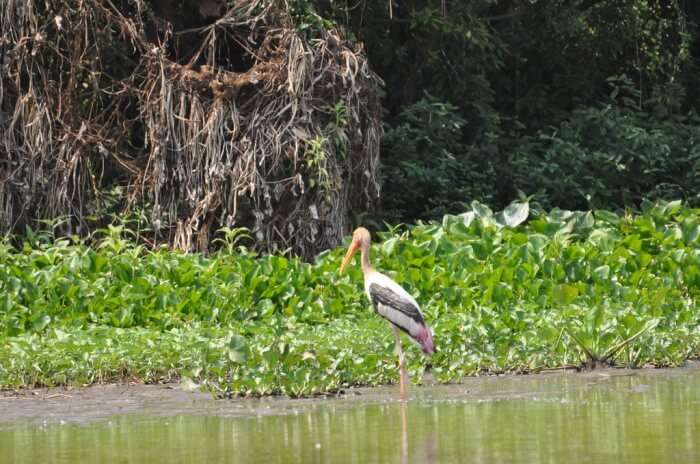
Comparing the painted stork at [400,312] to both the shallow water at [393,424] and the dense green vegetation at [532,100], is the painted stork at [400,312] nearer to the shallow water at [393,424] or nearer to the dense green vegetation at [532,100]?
the shallow water at [393,424]

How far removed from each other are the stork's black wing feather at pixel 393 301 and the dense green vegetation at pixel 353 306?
33 cm

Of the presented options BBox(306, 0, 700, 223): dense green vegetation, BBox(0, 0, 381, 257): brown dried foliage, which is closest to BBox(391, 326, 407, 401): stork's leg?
BBox(0, 0, 381, 257): brown dried foliage

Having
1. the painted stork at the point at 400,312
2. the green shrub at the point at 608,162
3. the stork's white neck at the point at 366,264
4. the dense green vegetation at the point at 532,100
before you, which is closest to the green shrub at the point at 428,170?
the dense green vegetation at the point at 532,100

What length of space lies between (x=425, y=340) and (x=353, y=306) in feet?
7.44

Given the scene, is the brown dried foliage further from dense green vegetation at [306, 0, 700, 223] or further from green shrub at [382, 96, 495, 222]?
green shrub at [382, 96, 495, 222]

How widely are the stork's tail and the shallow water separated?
230mm

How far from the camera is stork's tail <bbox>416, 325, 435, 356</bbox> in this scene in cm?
845

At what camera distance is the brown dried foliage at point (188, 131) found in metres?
12.7

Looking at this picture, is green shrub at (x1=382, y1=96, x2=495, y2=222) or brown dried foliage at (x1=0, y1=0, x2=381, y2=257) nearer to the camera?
brown dried foliage at (x1=0, y1=0, x2=381, y2=257)

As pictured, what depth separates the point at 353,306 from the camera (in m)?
10.7

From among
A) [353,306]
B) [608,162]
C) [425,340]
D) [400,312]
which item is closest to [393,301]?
[400,312]

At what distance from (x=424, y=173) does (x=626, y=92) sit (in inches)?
160

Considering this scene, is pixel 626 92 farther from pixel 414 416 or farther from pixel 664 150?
pixel 414 416

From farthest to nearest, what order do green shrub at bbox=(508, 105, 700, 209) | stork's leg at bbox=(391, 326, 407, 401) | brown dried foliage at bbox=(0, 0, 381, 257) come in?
green shrub at bbox=(508, 105, 700, 209) → brown dried foliage at bbox=(0, 0, 381, 257) → stork's leg at bbox=(391, 326, 407, 401)
